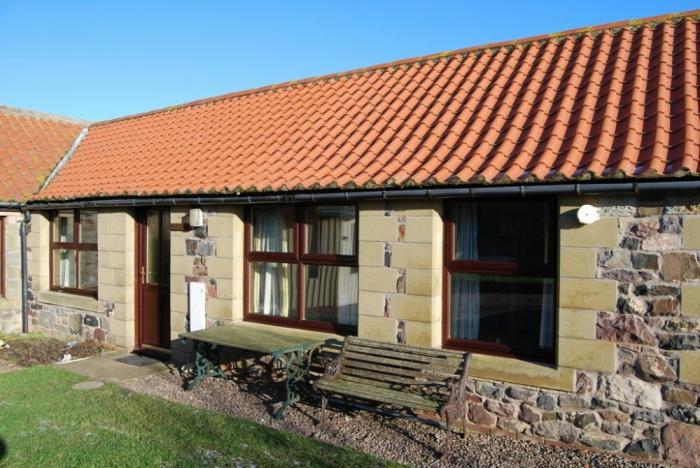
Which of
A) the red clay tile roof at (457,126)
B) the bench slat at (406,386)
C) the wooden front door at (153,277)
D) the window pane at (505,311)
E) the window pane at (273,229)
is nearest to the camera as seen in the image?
the red clay tile roof at (457,126)

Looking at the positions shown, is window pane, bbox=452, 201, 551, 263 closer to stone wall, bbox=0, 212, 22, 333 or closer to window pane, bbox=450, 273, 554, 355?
window pane, bbox=450, 273, 554, 355

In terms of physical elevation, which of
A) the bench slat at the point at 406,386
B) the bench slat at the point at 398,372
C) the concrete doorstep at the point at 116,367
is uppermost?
the bench slat at the point at 398,372

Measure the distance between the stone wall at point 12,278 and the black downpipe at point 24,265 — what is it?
7cm

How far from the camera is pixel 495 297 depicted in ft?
19.8

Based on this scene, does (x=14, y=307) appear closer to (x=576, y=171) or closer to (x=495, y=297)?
(x=495, y=297)

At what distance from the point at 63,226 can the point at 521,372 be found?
29.8 feet

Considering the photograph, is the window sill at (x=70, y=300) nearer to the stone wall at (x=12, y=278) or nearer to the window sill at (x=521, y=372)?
the stone wall at (x=12, y=278)

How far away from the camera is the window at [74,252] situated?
10.3 metres

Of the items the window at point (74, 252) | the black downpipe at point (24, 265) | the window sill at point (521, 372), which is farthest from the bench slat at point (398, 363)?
the black downpipe at point (24, 265)

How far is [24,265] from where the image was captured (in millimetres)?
11008

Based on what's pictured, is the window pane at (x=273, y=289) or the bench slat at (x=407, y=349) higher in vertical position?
the window pane at (x=273, y=289)

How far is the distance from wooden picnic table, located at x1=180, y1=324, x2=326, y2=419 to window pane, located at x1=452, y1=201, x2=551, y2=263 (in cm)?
211

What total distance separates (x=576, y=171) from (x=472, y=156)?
1256mm

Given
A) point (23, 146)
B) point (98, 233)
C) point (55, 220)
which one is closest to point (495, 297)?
point (98, 233)
